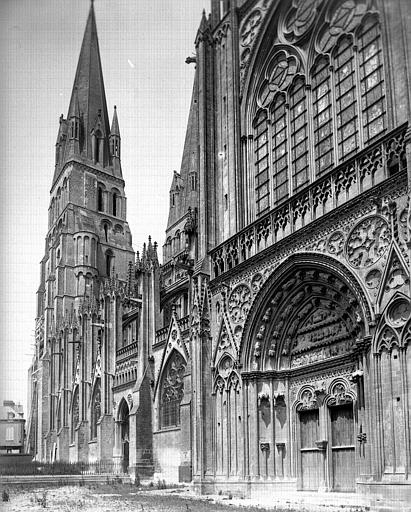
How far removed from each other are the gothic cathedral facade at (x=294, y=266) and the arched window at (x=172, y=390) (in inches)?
4.3

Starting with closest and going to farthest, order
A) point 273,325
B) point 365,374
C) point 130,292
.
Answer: point 365,374, point 273,325, point 130,292

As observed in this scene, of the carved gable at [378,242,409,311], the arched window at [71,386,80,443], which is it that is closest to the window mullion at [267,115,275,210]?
the carved gable at [378,242,409,311]

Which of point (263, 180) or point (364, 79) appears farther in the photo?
point (263, 180)

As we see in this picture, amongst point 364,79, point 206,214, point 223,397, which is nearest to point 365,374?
point 223,397

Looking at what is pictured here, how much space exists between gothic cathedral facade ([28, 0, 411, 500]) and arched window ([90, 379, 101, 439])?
440 inches

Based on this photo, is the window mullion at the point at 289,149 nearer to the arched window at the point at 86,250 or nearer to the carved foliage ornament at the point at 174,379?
the carved foliage ornament at the point at 174,379

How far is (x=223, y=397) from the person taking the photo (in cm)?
2453

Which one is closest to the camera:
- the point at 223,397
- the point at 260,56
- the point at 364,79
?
the point at 364,79

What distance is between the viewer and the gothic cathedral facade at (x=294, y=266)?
17969 mm

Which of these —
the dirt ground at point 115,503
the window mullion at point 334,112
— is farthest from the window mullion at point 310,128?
the dirt ground at point 115,503

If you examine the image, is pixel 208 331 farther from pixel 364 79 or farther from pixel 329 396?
pixel 364 79

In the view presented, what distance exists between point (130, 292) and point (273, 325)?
82.9 ft

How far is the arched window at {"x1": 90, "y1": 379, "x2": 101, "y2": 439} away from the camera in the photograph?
46.9 meters

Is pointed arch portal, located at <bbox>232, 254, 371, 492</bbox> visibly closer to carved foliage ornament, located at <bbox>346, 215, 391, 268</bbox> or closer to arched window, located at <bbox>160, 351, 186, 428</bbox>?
carved foliage ornament, located at <bbox>346, 215, 391, 268</bbox>
